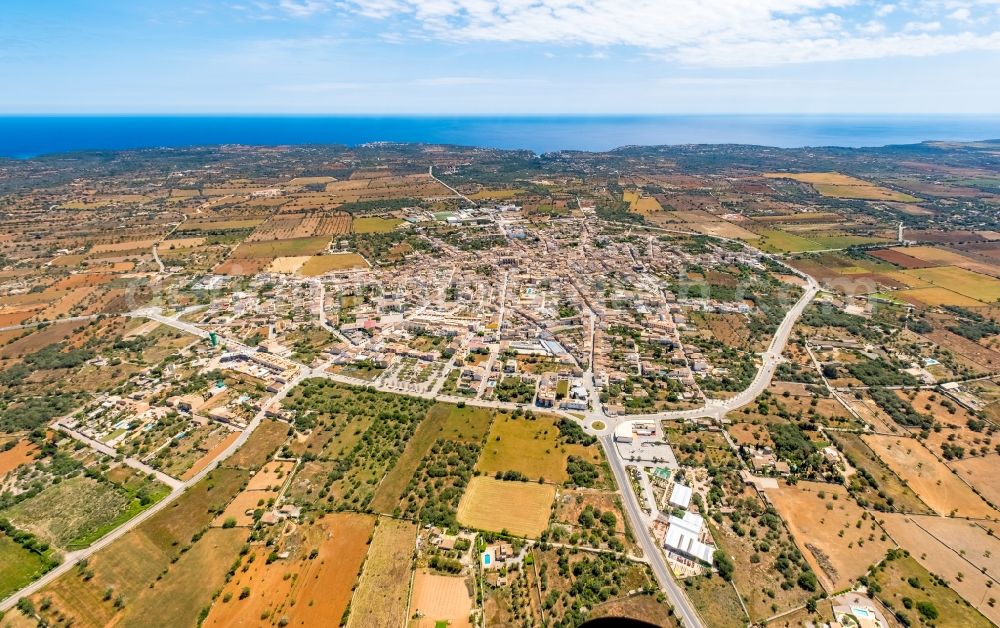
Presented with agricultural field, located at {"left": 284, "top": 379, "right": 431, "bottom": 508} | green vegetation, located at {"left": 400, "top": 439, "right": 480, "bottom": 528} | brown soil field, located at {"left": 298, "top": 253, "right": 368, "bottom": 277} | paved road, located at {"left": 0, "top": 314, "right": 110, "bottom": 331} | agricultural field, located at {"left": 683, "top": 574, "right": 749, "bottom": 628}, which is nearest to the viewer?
agricultural field, located at {"left": 683, "top": 574, "right": 749, "bottom": 628}

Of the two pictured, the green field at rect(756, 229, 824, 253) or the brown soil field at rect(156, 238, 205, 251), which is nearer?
the green field at rect(756, 229, 824, 253)

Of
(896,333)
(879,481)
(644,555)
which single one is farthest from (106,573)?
(896,333)

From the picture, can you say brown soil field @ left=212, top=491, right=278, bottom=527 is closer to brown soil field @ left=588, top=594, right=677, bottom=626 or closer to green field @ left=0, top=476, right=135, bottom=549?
green field @ left=0, top=476, right=135, bottom=549

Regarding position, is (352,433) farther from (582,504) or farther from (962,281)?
(962,281)

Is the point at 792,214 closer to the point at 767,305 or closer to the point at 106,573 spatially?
the point at 767,305

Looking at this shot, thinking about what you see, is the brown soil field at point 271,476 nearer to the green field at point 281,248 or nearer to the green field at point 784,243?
the green field at point 281,248

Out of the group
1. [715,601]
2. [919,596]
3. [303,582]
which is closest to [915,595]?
[919,596]

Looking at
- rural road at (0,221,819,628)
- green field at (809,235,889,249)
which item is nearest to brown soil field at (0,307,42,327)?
rural road at (0,221,819,628)
